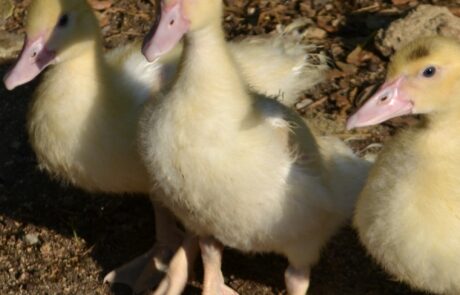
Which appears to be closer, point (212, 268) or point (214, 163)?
point (214, 163)

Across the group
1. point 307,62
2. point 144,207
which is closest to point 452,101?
point 307,62

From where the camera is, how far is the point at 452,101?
395cm

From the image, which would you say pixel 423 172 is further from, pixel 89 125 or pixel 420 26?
pixel 420 26

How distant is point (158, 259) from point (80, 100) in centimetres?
89

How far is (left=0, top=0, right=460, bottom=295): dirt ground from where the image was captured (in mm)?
5000

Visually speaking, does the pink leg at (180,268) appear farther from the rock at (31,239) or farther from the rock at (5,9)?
the rock at (5,9)

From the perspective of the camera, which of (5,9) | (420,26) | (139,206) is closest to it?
(139,206)

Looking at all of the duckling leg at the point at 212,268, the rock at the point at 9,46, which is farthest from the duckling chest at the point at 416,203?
the rock at the point at 9,46

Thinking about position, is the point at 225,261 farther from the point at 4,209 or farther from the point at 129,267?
the point at 4,209

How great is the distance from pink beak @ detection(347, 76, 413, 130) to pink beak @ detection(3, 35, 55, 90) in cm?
146

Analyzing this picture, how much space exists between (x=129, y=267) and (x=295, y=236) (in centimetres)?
101

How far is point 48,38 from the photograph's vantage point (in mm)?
4652

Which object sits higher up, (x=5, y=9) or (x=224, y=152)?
(x=224, y=152)

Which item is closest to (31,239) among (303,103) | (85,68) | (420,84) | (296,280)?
(85,68)
